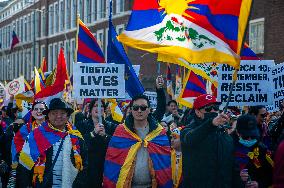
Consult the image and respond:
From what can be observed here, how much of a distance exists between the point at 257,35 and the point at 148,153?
1782 centimetres

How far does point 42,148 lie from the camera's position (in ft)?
19.4

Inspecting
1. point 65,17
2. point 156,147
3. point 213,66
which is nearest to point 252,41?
point 213,66

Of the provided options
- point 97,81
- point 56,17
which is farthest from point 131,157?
point 56,17

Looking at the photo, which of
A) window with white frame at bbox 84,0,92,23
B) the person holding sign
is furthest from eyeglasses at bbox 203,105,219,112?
window with white frame at bbox 84,0,92,23

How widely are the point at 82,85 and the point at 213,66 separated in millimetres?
1857

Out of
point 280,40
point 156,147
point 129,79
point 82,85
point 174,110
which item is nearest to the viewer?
point 156,147

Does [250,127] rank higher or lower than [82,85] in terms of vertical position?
lower

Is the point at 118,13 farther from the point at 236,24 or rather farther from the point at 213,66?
the point at 236,24

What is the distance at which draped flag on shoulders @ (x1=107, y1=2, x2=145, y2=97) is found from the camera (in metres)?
7.12

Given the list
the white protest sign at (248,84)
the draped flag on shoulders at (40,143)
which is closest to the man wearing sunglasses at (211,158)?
the white protest sign at (248,84)

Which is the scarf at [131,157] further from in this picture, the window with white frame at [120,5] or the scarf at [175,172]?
the window with white frame at [120,5]

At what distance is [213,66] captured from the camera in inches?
300

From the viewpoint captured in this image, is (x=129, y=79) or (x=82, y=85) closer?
(x=82, y=85)

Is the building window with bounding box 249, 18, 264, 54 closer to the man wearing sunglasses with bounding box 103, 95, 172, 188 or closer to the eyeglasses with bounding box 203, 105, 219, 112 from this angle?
the man wearing sunglasses with bounding box 103, 95, 172, 188
